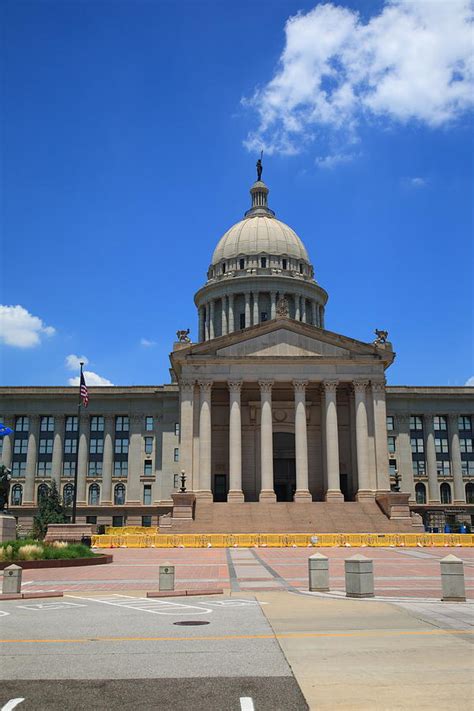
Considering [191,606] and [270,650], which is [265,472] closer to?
[191,606]

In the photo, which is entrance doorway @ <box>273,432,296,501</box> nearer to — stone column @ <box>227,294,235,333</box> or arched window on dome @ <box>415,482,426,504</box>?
arched window on dome @ <box>415,482,426,504</box>

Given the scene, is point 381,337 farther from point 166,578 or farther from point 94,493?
point 166,578

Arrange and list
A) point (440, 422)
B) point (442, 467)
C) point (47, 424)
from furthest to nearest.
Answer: point (440, 422), point (47, 424), point (442, 467)

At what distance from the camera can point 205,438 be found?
69.6 m

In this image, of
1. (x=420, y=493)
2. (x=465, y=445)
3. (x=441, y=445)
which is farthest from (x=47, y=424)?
(x=465, y=445)

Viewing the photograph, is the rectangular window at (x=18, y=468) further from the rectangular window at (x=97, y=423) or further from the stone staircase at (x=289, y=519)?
the stone staircase at (x=289, y=519)

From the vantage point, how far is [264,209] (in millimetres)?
109125

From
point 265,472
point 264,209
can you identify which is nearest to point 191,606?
point 265,472

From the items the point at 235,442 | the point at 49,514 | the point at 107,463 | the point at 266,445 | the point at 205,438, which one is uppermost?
the point at 205,438

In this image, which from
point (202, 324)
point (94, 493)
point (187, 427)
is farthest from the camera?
point (202, 324)

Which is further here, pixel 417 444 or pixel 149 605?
pixel 417 444

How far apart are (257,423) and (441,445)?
2666cm

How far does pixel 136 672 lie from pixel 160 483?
253ft

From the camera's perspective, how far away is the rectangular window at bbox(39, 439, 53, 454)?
289ft
